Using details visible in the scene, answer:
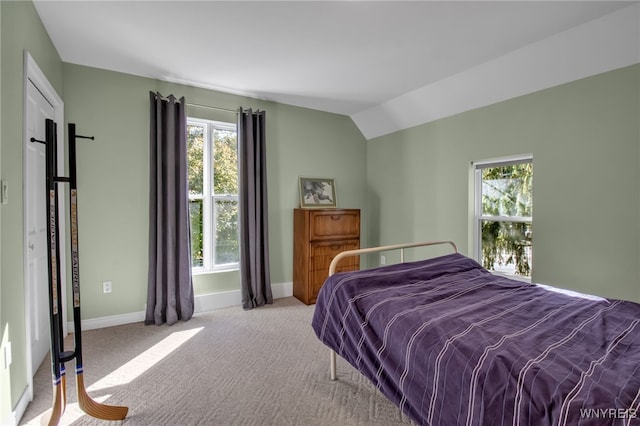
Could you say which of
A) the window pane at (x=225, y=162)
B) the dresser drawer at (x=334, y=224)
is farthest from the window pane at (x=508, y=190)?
the window pane at (x=225, y=162)

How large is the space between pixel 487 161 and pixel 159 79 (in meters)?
3.45

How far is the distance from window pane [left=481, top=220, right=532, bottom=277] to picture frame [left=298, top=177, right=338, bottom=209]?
183cm

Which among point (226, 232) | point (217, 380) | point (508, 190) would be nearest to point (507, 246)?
point (508, 190)

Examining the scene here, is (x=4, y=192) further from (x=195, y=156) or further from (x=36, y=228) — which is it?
(x=195, y=156)

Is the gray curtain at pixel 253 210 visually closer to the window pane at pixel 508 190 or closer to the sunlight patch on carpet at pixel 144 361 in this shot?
the sunlight patch on carpet at pixel 144 361

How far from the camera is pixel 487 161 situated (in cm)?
323

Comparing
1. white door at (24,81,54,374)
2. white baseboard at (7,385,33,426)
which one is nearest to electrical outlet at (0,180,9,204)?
white door at (24,81,54,374)

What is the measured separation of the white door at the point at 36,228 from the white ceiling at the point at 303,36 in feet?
2.08

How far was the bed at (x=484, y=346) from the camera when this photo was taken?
990 millimetres

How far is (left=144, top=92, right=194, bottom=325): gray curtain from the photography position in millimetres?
3053

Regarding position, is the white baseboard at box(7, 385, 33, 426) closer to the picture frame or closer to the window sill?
the window sill

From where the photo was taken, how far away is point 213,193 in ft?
11.6

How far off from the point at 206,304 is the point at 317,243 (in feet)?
4.60

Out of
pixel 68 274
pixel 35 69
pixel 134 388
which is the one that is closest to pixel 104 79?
pixel 35 69
